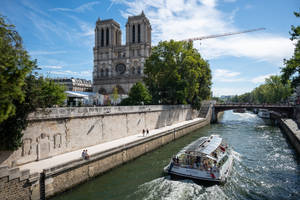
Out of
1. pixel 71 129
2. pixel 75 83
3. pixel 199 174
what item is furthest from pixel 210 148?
pixel 75 83

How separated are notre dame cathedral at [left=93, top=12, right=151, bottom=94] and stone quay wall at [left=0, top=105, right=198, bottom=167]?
45.3 metres

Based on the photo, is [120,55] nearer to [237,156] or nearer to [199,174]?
[237,156]

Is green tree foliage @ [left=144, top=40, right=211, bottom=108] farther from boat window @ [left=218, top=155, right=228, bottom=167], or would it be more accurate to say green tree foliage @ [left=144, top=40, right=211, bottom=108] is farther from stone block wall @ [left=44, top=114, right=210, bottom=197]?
boat window @ [left=218, top=155, right=228, bottom=167]

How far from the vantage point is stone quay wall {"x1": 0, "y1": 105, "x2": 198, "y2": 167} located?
46.1ft

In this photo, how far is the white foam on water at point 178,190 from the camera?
12.2 metres

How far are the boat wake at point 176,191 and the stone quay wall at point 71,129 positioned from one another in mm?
7165

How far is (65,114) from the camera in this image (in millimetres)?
17047

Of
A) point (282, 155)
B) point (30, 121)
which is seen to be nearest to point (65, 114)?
point (30, 121)

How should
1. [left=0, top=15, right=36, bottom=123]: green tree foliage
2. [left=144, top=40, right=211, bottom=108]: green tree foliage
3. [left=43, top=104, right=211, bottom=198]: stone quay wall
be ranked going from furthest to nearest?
[left=144, top=40, right=211, bottom=108]: green tree foliage < [left=43, top=104, right=211, bottom=198]: stone quay wall < [left=0, top=15, right=36, bottom=123]: green tree foliage

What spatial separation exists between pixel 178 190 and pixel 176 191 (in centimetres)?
18

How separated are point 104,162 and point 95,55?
Result: 68497 mm

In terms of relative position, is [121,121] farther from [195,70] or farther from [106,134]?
[195,70]

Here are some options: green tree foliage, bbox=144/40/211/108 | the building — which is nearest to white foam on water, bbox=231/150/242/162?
green tree foliage, bbox=144/40/211/108

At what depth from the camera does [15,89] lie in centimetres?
830
